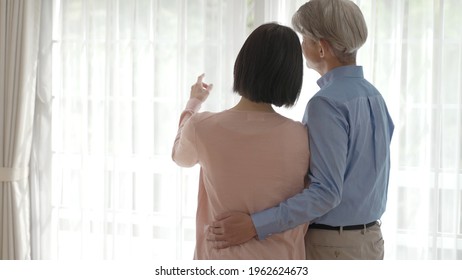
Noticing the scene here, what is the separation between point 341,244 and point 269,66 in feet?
1.95

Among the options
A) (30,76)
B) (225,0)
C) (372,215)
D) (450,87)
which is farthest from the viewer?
(30,76)

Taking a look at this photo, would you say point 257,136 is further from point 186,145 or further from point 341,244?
point 341,244

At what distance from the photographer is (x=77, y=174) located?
334 centimetres

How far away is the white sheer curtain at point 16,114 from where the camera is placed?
10.7 ft

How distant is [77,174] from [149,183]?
0.45 metres

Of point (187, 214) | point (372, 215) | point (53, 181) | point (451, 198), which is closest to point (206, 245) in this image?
point (372, 215)

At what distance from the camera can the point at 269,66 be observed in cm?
168

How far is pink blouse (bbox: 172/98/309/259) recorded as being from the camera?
5.55 feet

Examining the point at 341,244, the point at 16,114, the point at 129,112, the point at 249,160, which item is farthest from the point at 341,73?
the point at 16,114

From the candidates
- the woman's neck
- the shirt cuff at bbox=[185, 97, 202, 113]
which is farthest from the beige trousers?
the shirt cuff at bbox=[185, 97, 202, 113]

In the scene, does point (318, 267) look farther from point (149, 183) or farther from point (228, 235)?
point (149, 183)

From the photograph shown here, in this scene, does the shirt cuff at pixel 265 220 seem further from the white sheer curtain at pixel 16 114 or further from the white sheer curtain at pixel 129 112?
the white sheer curtain at pixel 16 114

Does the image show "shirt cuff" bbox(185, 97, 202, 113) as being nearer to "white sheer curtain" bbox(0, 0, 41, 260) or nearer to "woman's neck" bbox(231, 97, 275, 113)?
"woman's neck" bbox(231, 97, 275, 113)

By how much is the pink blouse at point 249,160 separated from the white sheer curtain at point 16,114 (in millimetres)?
A: 1846
